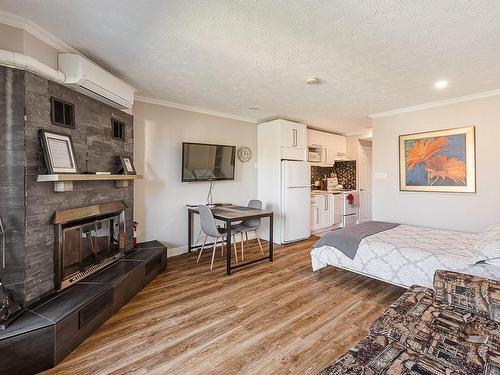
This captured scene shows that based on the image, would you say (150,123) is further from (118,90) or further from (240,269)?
(240,269)

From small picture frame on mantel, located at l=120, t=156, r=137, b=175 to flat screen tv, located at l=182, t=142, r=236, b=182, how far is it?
863mm

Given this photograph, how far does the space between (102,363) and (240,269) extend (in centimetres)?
191

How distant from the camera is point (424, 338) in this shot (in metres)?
1.31

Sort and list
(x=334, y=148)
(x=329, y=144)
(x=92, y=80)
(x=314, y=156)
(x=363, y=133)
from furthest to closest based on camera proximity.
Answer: (x=363, y=133), (x=334, y=148), (x=329, y=144), (x=314, y=156), (x=92, y=80)

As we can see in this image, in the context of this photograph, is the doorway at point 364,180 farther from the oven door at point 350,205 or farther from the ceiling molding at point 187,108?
the ceiling molding at point 187,108

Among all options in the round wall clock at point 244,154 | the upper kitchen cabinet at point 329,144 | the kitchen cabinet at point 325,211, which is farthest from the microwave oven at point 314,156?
the round wall clock at point 244,154

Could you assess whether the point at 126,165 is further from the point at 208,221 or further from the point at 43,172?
the point at 208,221

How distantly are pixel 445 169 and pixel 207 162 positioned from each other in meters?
3.55

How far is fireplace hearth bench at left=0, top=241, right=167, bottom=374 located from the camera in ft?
4.99

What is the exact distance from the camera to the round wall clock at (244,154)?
4.66 meters

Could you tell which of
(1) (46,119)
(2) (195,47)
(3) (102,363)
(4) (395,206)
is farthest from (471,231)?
(1) (46,119)

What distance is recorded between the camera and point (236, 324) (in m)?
2.14

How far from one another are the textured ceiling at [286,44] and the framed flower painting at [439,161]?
590 millimetres

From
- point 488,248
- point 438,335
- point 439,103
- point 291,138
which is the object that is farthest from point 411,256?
point 291,138
